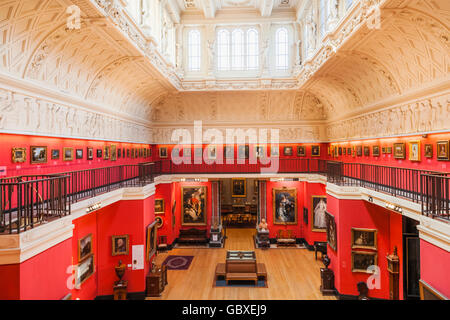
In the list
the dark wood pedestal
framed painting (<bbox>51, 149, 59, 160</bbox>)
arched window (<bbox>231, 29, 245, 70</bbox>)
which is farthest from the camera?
arched window (<bbox>231, 29, 245, 70</bbox>)

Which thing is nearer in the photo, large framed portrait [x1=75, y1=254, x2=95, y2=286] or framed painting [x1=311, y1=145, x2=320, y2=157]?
large framed portrait [x1=75, y1=254, x2=95, y2=286]

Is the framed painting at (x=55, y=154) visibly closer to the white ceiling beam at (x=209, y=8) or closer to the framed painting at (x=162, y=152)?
the framed painting at (x=162, y=152)

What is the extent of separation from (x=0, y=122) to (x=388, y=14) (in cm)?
1103

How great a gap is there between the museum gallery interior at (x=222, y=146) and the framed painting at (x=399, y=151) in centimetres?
18

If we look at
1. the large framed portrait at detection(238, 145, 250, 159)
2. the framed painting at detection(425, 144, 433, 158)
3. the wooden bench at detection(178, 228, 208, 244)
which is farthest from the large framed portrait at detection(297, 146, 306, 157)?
the framed painting at detection(425, 144, 433, 158)

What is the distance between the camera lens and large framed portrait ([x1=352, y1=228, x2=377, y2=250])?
11625 millimetres

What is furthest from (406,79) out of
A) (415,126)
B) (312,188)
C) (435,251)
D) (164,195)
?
(164,195)

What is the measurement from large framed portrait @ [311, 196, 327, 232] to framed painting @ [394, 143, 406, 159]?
23.7 ft

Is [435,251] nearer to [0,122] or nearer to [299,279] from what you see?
[299,279]

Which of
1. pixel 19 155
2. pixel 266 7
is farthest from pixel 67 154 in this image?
pixel 266 7

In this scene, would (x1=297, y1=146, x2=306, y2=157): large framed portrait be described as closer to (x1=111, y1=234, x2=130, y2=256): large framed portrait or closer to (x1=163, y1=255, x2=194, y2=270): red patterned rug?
(x1=163, y1=255, x2=194, y2=270): red patterned rug

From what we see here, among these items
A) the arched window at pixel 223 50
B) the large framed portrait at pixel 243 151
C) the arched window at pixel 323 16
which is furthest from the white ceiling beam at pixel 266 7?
the large framed portrait at pixel 243 151

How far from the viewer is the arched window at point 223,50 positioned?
62.0 feet

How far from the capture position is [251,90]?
1841cm
